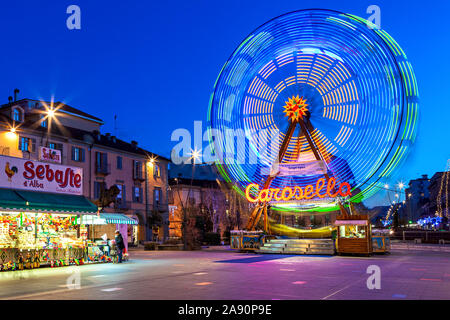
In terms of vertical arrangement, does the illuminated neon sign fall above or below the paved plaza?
above

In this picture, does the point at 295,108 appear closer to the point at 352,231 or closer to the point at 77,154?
the point at 352,231

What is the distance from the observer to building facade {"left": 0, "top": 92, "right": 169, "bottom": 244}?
4206cm

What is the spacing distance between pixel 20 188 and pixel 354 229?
65.6 ft

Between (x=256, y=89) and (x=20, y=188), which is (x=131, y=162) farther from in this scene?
(x=20, y=188)

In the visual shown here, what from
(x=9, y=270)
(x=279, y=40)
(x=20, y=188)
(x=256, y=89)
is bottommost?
(x=9, y=270)

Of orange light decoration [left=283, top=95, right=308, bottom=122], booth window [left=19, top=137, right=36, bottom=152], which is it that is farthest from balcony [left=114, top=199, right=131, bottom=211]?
orange light decoration [left=283, top=95, right=308, bottom=122]

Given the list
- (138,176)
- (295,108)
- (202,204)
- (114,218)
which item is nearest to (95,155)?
(138,176)

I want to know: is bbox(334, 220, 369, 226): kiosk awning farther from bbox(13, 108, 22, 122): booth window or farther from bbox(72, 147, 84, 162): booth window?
bbox(13, 108, 22, 122): booth window

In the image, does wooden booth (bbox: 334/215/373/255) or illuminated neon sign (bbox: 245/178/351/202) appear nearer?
wooden booth (bbox: 334/215/373/255)

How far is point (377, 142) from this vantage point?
30.3m

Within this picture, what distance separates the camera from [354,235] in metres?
30.2

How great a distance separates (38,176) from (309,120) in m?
21.1

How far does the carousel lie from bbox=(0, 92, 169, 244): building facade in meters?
12.7
